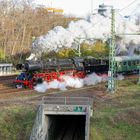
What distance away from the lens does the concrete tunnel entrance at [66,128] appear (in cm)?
3462

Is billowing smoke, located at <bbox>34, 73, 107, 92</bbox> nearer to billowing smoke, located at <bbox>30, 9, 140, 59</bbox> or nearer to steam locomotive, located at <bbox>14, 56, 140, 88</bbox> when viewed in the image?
steam locomotive, located at <bbox>14, 56, 140, 88</bbox>

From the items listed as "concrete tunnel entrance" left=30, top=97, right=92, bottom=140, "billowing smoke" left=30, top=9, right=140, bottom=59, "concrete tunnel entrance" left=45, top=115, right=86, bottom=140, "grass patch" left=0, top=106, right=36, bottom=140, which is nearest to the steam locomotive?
"billowing smoke" left=30, top=9, right=140, bottom=59

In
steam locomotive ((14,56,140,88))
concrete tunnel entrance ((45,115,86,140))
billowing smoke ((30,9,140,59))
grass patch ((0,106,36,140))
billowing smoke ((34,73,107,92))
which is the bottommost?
concrete tunnel entrance ((45,115,86,140))

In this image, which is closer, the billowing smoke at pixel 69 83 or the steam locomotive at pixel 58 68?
the billowing smoke at pixel 69 83

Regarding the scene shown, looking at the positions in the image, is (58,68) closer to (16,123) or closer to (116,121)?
(16,123)

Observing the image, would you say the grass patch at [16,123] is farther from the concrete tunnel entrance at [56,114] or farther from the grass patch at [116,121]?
the grass patch at [116,121]

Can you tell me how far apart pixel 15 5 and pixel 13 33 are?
33.5ft

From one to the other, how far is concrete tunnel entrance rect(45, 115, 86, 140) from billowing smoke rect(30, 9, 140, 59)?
1747 centimetres

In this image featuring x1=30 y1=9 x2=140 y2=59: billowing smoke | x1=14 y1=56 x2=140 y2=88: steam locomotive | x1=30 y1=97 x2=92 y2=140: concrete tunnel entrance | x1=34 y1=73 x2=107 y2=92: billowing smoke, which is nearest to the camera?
x1=30 y1=97 x2=92 y2=140: concrete tunnel entrance

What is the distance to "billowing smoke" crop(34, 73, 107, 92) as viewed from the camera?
45.4 m

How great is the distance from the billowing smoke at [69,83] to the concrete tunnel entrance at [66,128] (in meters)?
6.29

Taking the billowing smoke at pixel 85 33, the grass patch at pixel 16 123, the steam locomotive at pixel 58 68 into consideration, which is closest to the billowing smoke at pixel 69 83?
the steam locomotive at pixel 58 68

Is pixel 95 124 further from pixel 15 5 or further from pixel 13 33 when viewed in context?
pixel 15 5

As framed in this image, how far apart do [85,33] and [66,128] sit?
23.4 meters
